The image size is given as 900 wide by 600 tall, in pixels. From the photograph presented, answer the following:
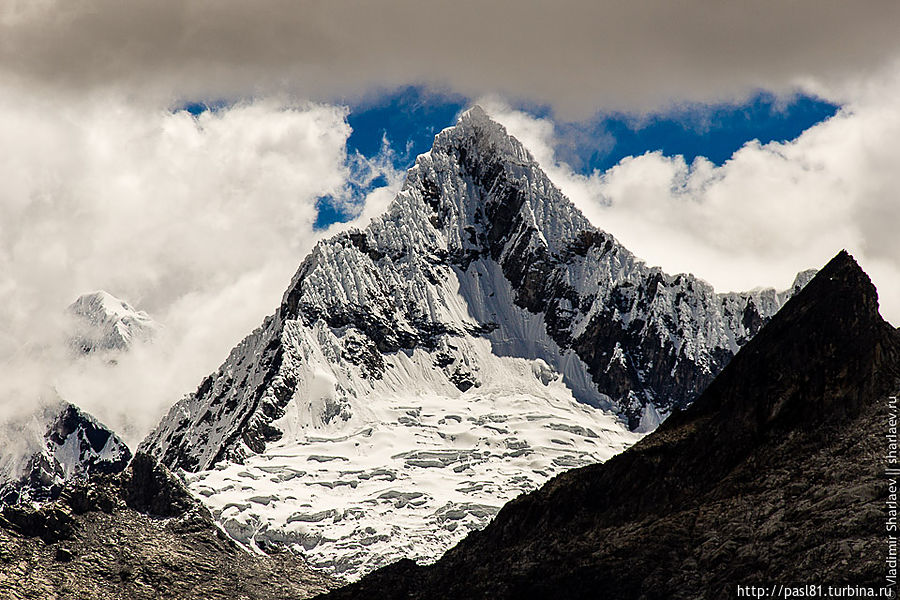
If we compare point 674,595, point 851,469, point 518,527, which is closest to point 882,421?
point 851,469

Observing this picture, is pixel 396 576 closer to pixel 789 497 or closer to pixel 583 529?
pixel 583 529

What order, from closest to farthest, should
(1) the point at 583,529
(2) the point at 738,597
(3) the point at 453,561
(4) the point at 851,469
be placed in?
(2) the point at 738,597 → (4) the point at 851,469 → (1) the point at 583,529 → (3) the point at 453,561

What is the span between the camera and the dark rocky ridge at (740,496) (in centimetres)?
10488

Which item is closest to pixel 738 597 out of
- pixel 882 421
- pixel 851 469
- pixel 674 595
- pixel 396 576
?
pixel 674 595

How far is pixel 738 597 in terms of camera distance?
101625 mm

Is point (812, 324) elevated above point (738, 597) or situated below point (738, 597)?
above

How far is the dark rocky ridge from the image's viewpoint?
104875 millimetres

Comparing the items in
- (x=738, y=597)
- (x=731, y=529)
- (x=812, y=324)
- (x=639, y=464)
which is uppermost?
(x=812, y=324)

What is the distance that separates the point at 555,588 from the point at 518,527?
1782 centimetres

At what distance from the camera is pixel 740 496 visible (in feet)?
381

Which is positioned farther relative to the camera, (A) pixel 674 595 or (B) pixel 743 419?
(B) pixel 743 419

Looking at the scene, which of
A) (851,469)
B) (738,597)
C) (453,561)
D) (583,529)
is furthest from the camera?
(453,561)

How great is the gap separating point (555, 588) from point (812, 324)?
3938cm

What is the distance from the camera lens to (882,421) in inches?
4614
